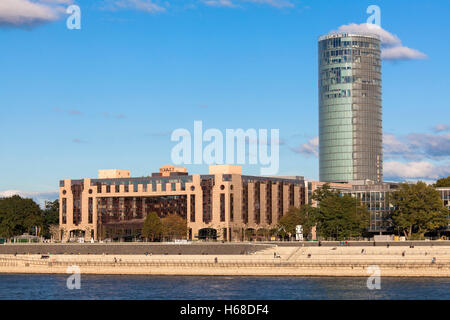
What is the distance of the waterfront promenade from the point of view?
5379 inches

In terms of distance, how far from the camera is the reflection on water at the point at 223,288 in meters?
102

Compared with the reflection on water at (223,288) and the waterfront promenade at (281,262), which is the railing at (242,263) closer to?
the waterfront promenade at (281,262)

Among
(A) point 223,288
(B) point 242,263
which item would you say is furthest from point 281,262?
(A) point 223,288

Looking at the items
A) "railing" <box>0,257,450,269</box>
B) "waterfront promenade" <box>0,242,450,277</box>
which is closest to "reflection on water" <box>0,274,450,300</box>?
"waterfront promenade" <box>0,242,450,277</box>

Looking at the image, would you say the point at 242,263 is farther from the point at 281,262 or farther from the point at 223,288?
the point at 223,288

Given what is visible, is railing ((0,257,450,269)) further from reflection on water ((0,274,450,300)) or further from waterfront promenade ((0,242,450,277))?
reflection on water ((0,274,450,300))

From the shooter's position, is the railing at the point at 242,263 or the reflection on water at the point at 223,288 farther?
the railing at the point at 242,263

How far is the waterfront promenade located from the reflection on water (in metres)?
6.32

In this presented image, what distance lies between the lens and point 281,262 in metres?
144

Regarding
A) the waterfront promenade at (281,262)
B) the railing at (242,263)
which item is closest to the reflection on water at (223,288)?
the waterfront promenade at (281,262)

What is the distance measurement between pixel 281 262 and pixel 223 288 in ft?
106

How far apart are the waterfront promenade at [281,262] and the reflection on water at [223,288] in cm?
632
